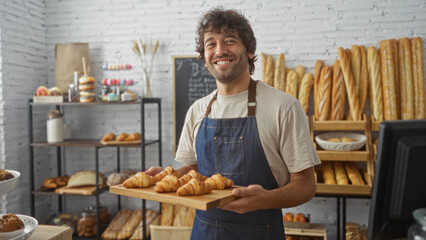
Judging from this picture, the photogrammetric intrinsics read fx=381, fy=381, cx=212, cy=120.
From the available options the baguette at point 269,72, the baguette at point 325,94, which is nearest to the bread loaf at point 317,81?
the baguette at point 325,94

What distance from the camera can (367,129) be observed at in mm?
3354

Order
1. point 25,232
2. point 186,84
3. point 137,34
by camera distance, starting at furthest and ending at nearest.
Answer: point 137,34 → point 186,84 → point 25,232

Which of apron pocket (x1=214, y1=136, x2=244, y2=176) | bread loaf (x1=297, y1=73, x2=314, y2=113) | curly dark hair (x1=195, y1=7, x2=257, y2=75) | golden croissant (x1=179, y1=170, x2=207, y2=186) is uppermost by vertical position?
curly dark hair (x1=195, y1=7, x2=257, y2=75)

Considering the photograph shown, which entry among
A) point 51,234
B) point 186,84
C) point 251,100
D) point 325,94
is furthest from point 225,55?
point 186,84

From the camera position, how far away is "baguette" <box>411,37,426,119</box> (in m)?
3.29

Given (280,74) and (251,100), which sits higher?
(280,74)

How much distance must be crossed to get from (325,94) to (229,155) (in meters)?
1.84

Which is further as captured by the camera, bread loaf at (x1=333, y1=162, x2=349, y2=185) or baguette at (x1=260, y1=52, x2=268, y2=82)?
Answer: baguette at (x1=260, y1=52, x2=268, y2=82)

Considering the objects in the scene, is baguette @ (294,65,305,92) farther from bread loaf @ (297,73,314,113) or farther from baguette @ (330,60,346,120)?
baguette @ (330,60,346,120)

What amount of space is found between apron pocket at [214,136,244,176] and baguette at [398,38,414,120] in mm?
2100

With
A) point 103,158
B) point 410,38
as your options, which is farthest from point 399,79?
point 103,158

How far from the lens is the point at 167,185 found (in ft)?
5.53

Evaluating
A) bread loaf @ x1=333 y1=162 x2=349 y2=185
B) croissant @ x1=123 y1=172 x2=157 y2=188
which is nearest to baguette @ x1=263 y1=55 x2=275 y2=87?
bread loaf @ x1=333 y1=162 x2=349 y2=185

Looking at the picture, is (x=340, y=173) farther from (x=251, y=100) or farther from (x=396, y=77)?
(x=251, y=100)
